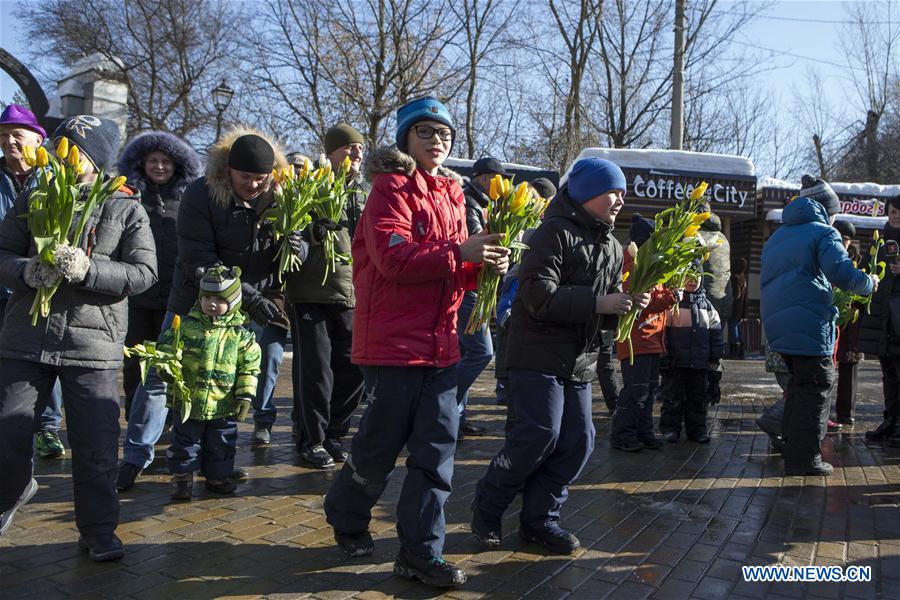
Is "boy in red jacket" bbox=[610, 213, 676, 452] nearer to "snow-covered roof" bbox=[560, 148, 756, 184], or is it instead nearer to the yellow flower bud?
the yellow flower bud

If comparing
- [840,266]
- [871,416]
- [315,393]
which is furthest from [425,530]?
[871,416]

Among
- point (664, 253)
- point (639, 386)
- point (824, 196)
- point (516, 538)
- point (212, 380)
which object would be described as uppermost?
point (824, 196)

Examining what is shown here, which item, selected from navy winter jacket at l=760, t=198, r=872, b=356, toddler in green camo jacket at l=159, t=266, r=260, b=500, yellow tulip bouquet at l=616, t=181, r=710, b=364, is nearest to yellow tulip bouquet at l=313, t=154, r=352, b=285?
toddler in green camo jacket at l=159, t=266, r=260, b=500

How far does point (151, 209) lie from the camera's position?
5449 mm

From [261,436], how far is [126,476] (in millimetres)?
1421

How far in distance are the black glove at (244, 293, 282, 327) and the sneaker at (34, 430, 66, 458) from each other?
197 centimetres

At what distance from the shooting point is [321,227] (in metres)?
4.96

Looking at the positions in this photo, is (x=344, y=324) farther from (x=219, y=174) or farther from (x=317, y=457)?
(x=219, y=174)

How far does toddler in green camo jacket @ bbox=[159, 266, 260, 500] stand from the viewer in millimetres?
4426

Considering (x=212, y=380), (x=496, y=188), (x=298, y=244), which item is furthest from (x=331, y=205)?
(x=496, y=188)

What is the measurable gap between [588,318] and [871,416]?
618 centimetres

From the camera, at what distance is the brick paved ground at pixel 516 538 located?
11.0 ft

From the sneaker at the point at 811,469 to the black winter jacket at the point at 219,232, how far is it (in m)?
3.89

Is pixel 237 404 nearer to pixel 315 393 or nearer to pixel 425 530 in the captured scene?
pixel 315 393
